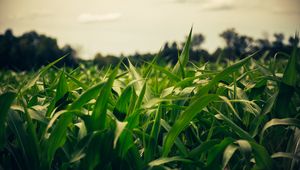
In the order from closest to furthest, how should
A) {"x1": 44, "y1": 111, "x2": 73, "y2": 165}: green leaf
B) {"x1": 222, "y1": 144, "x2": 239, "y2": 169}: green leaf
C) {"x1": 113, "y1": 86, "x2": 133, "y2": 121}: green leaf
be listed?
{"x1": 222, "y1": 144, "x2": 239, "y2": 169}: green leaf, {"x1": 44, "y1": 111, "x2": 73, "y2": 165}: green leaf, {"x1": 113, "y1": 86, "x2": 133, "y2": 121}: green leaf

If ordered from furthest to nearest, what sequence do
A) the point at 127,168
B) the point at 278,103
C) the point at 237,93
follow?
the point at 237,93, the point at 278,103, the point at 127,168

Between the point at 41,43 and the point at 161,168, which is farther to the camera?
the point at 41,43

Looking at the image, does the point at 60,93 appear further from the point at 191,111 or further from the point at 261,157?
the point at 261,157

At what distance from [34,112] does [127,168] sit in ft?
1.23

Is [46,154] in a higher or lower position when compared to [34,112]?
lower

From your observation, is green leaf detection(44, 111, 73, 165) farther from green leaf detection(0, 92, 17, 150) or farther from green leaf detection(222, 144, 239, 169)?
green leaf detection(222, 144, 239, 169)

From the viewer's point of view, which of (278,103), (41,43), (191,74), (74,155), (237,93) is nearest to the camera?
(74,155)

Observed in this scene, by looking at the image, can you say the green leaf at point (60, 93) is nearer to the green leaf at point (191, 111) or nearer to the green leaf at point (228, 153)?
the green leaf at point (191, 111)

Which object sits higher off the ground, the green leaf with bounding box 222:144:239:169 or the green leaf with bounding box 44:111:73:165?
the green leaf with bounding box 44:111:73:165

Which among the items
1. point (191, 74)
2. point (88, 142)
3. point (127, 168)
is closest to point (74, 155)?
point (88, 142)

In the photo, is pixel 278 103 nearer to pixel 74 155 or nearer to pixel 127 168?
pixel 127 168

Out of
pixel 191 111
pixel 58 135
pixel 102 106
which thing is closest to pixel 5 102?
Result: pixel 58 135

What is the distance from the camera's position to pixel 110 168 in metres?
0.99

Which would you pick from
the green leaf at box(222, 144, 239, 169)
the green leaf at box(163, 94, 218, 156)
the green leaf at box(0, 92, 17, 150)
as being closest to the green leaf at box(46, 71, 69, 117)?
the green leaf at box(0, 92, 17, 150)
